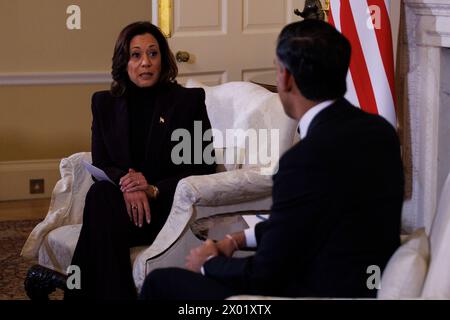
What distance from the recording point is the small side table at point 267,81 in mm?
5301

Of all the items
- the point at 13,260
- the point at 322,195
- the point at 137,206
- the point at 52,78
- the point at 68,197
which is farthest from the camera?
the point at 52,78

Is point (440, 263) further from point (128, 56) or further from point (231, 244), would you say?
point (128, 56)

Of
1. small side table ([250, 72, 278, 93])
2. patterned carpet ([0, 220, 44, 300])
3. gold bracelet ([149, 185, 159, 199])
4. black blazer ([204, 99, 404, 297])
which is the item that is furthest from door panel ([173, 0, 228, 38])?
black blazer ([204, 99, 404, 297])

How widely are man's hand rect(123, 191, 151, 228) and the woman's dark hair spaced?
0.51 metres

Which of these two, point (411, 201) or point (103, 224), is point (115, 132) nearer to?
point (103, 224)

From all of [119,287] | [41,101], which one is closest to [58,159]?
[41,101]

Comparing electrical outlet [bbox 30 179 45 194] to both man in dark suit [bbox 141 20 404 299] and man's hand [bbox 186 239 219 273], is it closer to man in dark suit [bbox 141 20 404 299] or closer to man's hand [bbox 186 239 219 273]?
man's hand [bbox 186 239 219 273]

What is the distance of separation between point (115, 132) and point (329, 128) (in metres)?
1.69

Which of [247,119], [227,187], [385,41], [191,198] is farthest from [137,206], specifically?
[385,41]

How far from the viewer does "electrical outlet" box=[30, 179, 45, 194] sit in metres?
6.30

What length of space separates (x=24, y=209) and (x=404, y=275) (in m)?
4.12

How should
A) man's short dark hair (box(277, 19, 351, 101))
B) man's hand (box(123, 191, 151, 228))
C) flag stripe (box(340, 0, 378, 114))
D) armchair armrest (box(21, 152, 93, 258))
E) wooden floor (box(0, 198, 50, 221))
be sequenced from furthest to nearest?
1. wooden floor (box(0, 198, 50, 221))
2. flag stripe (box(340, 0, 378, 114))
3. armchair armrest (box(21, 152, 93, 258))
4. man's hand (box(123, 191, 151, 228))
5. man's short dark hair (box(277, 19, 351, 101))

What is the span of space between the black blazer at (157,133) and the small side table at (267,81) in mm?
1410

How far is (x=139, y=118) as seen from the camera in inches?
153
